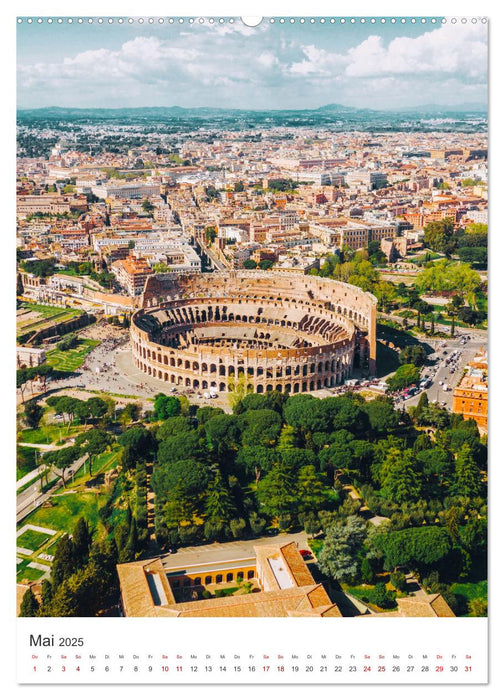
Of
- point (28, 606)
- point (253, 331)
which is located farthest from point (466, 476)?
point (253, 331)

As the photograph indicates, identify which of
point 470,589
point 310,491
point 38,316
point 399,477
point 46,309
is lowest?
point 470,589

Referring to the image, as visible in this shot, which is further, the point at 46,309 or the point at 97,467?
the point at 46,309

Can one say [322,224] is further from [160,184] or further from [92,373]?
[92,373]

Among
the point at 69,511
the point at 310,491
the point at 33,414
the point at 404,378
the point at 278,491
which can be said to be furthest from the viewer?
the point at 404,378

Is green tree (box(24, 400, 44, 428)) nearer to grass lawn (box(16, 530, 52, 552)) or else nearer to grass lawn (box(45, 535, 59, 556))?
grass lawn (box(16, 530, 52, 552))

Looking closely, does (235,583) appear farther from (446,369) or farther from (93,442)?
(446,369)
